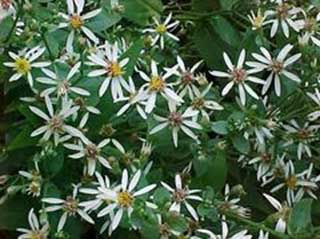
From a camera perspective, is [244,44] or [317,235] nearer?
[317,235]

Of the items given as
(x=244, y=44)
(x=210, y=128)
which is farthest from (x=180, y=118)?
(x=244, y=44)

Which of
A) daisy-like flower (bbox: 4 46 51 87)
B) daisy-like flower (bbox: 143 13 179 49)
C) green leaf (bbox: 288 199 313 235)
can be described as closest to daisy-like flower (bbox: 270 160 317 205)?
green leaf (bbox: 288 199 313 235)

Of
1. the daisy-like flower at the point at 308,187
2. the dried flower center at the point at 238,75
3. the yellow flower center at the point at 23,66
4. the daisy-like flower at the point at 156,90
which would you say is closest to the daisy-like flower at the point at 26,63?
the yellow flower center at the point at 23,66

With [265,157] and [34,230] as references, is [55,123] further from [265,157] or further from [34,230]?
[265,157]

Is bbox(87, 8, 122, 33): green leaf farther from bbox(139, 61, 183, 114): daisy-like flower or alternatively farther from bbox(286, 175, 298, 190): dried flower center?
bbox(286, 175, 298, 190): dried flower center

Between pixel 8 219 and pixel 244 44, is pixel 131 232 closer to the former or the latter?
pixel 8 219

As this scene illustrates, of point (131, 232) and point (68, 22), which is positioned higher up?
point (68, 22)
